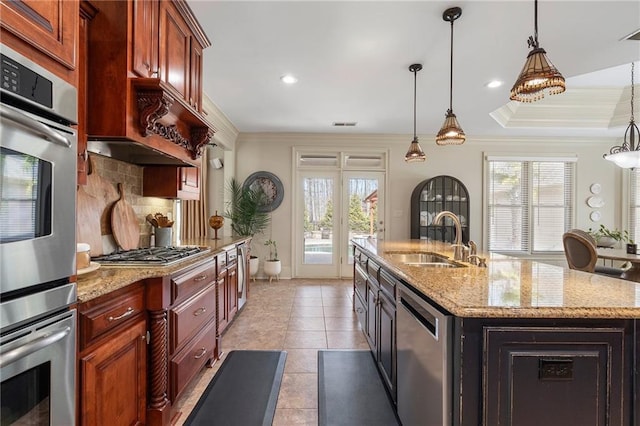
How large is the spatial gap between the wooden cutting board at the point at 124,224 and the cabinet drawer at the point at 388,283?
1.88 m

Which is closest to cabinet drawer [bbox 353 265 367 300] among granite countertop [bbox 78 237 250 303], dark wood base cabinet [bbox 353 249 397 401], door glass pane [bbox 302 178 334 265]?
dark wood base cabinet [bbox 353 249 397 401]

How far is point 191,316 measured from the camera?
2.04m

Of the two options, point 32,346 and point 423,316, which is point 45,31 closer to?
point 32,346

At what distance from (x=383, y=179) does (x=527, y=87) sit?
433 cm

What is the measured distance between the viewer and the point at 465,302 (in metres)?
1.12

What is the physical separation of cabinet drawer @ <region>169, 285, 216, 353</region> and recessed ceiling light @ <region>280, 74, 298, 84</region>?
2283mm

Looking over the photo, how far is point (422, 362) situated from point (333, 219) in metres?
4.57

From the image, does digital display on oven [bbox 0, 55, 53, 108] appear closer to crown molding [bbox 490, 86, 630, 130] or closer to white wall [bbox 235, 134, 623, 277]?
white wall [bbox 235, 134, 623, 277]

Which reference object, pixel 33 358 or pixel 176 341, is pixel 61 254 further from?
pixel 176 341

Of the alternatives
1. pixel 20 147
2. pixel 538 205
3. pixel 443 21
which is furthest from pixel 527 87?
pixel 538 205

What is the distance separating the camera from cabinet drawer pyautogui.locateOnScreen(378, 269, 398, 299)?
186cm

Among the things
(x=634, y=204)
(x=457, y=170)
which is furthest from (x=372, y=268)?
(x=634, y=204)

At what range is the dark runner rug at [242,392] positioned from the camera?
1881 mm

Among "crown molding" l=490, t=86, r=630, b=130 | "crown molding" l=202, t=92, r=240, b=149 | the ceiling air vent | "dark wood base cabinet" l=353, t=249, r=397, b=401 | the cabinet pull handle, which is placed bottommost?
"dark wood base cabinet" l=353, t=249, r=397, b=401
